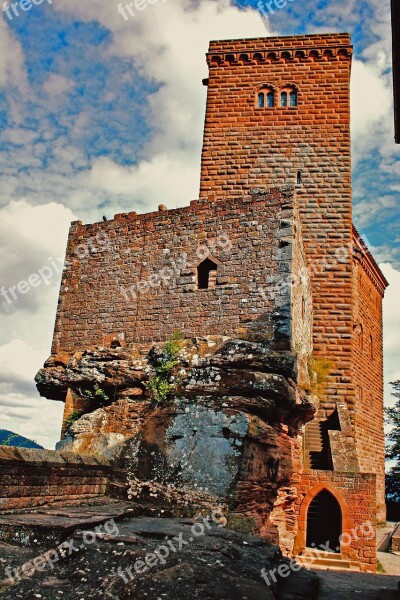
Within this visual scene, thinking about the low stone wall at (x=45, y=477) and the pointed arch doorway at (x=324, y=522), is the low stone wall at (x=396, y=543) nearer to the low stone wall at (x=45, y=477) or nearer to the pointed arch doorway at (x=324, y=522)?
the pointed arch doorway at (x=324, y=522)

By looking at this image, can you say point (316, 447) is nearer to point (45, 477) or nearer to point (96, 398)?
point (96, 398)

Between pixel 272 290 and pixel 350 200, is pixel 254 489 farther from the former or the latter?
pixel 350 200

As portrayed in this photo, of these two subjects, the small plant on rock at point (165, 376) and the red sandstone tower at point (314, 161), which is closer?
the small plant on rock at point (165, 376)

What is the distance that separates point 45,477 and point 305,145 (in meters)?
11.7

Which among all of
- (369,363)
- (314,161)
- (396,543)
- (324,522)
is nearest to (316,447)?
(324,522)

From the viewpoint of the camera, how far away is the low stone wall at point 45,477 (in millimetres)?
5570

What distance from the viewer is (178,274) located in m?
10.4

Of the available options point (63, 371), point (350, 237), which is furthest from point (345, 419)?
point (63, 371)

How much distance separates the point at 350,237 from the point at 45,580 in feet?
38.3

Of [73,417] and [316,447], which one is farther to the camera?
[316,447]

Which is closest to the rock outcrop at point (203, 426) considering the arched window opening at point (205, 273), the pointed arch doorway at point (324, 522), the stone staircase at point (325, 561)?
the arched window opening at point (205, 273)

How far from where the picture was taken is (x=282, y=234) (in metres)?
9.69

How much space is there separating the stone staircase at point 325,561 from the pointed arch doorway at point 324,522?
1.52ft

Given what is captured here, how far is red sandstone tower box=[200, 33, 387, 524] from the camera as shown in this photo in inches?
511
